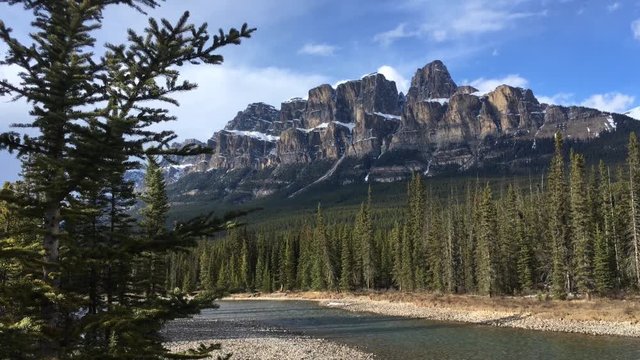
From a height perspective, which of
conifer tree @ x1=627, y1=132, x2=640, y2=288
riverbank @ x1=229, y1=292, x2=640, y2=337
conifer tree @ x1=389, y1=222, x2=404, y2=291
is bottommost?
riverbank @ x1=229, y1=292, x2=640, y2=337

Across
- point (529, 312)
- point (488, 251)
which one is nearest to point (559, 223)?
point (488, 251)

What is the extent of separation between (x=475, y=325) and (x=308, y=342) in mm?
17154

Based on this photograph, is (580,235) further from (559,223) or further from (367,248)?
(367,248)

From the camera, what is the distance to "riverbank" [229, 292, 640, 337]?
139 ft

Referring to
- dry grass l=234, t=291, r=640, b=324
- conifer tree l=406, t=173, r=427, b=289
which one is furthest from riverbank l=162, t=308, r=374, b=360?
conifer tree l=406, t=173, r=427, b=289

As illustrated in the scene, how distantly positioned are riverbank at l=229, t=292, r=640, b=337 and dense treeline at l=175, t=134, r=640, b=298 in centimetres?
Answer: 814

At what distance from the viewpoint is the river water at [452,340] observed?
31875 mm

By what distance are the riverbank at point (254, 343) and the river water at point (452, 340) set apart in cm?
199

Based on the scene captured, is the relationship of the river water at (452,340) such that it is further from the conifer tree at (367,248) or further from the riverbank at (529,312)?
the conifer tree at (367,248)

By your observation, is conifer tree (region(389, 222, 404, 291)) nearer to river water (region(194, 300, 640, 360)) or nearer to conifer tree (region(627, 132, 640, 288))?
river water (region(194, 300, 640, 360))

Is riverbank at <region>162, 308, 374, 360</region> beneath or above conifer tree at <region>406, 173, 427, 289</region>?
beneath

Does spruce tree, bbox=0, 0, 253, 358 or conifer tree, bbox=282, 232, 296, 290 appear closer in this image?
spruce tree, bbox=0, 0, 253, 358

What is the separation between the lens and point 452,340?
125ft

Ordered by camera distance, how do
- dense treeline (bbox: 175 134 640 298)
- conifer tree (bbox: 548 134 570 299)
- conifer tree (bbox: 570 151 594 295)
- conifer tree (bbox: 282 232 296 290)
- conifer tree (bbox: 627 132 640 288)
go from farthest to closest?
conifer tree (bbox: 282 232 296 290) < dense treeline (bbox: 175 134 640 298) < conifer tree (bbox: 548 134 570 299) < conifer tree (bbox: 627 132 640 288) < conifer tree (bbox: 570 151 594 295)
